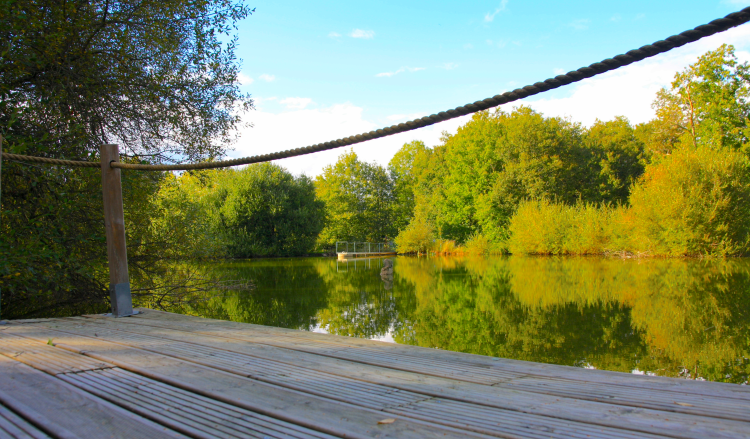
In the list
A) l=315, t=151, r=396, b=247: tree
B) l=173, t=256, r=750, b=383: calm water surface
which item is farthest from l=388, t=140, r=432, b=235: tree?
l=173, t=256, r=750, b=383: calm water surface

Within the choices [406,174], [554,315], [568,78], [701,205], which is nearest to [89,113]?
[568,78]

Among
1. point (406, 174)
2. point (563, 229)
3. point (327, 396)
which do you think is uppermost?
point (406, 174)

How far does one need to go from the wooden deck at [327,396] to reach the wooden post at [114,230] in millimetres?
909

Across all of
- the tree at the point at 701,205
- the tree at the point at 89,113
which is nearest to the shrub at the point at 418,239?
the tree at the point at 701,205

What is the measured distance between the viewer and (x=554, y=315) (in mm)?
6727

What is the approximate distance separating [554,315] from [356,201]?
33.0 meters

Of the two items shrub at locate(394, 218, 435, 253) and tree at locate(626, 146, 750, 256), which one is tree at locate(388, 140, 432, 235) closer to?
shrub at locate(394, 218, 435, 253)

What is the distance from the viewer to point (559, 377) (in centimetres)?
148

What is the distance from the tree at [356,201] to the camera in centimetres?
3872

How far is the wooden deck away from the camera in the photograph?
3.19 feet

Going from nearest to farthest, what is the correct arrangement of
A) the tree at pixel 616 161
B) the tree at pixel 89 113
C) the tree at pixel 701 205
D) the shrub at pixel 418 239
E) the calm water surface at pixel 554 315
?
the tree at pixel 89 113, the calm water surface at pixel 554 315, the tree at pixel 701 205, the tree at pixel 616 161, the shrub at pixel 418 239

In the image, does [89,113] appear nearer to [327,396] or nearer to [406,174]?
[327,396]

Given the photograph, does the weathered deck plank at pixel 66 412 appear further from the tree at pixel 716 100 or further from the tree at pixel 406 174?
the tree at pixel 406 174

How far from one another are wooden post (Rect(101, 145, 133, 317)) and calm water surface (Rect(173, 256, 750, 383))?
3213mm
